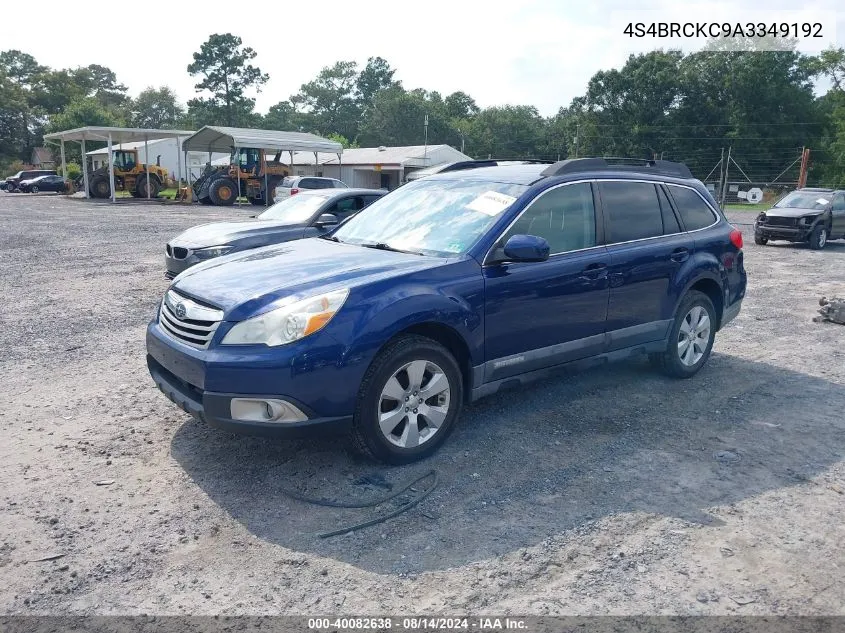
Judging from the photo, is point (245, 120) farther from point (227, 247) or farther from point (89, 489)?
point (89, 489)

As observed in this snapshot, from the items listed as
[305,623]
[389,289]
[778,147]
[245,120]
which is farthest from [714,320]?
[245,120]

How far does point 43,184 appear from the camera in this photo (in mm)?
42812

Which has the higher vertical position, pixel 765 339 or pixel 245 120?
pixel 245 120

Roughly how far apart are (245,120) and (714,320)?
82052mm

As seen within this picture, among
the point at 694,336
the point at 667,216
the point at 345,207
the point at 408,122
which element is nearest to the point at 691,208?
the point at 667,216

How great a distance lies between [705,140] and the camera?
50969mm

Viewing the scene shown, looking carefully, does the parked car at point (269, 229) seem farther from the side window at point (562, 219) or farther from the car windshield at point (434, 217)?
the side window at point (562, 219)

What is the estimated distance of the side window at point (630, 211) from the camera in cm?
520

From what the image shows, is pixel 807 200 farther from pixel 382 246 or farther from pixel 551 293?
pixel 382 246

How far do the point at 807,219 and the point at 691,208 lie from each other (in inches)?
530

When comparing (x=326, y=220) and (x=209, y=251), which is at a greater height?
(x=326, y=220)

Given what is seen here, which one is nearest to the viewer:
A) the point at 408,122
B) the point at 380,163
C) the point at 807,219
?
the point at 807,219

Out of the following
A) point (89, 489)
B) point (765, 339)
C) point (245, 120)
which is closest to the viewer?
point (89, 489)

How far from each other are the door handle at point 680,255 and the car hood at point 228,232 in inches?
228
